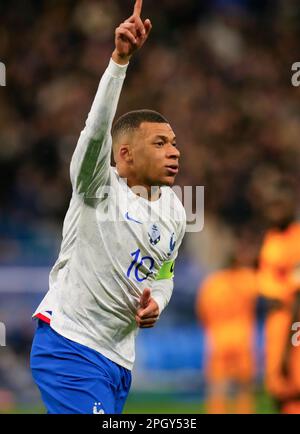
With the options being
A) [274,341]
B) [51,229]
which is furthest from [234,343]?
[51,229]

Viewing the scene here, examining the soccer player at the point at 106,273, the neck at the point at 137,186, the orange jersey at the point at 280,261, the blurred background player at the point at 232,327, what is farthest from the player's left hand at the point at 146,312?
the blurred background player at the point at 232,327

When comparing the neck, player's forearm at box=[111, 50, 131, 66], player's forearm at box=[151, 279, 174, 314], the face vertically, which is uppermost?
player's forearm at box=[111, 50, 131, 66]

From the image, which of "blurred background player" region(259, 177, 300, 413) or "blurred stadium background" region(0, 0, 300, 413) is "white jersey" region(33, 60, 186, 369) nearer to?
"blurred background player" region(259, 177, 300, 413)

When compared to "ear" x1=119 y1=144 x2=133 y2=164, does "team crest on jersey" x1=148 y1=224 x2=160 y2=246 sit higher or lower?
lower

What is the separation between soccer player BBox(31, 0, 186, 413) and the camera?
4578 millimetres

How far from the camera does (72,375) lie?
4.59 m

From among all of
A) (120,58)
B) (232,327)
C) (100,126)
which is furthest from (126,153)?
(232,327)

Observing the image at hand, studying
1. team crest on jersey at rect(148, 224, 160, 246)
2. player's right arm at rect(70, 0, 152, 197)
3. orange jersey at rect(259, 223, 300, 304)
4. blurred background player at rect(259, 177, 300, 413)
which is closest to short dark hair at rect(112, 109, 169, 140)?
player's right arm at rect(70, 0, 152, 197)

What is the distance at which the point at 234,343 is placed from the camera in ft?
36.0

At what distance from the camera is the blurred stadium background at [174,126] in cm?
1131

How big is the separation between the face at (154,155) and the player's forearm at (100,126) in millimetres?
331

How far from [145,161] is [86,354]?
3.15ft

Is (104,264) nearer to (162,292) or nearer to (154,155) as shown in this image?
(162,292)

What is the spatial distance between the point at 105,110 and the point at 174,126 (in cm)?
1025
